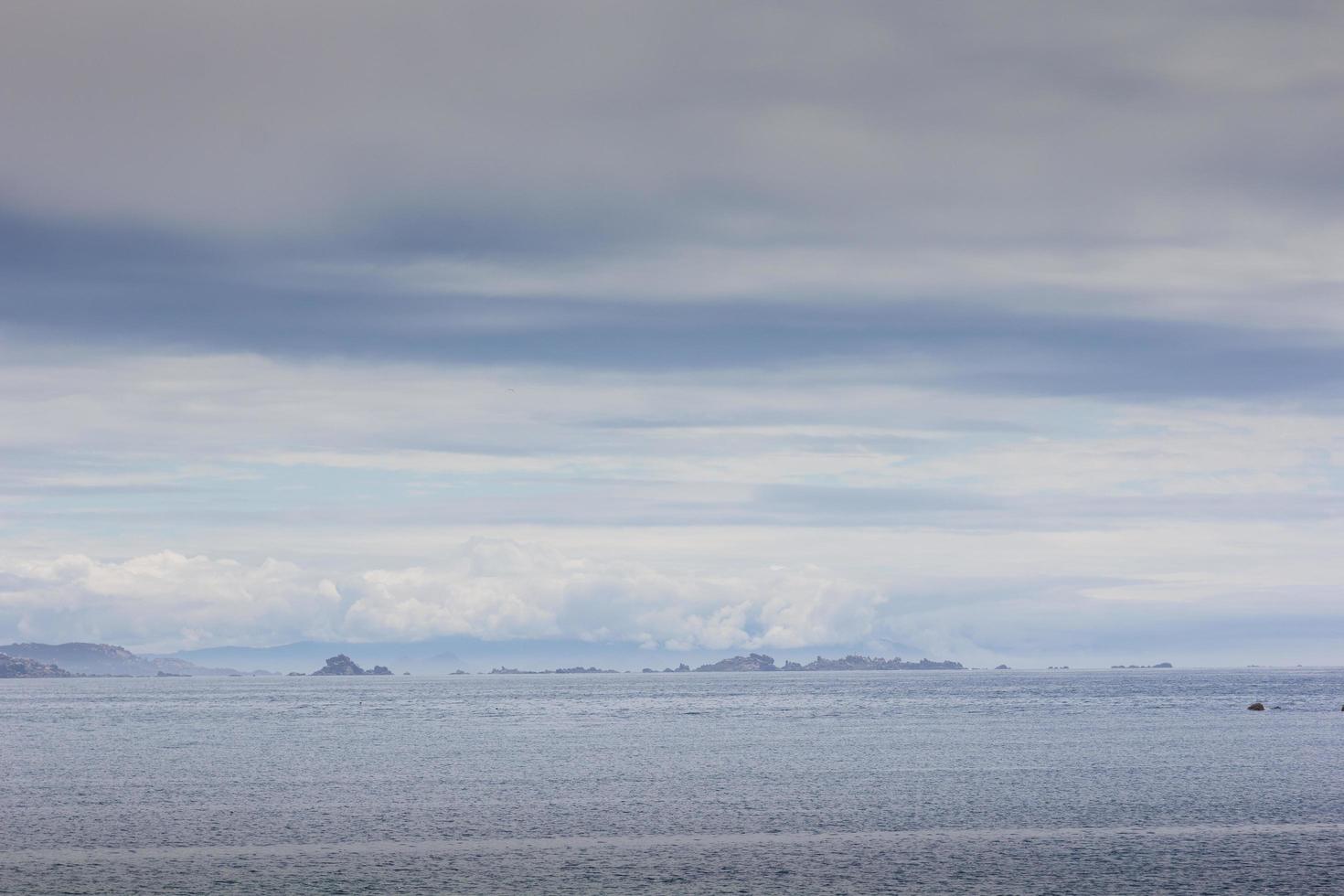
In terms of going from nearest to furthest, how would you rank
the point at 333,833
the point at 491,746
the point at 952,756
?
the point at 333,833
the point at 952,756
the point at 491,746

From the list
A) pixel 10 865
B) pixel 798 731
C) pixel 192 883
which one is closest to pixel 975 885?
pixel 192 883

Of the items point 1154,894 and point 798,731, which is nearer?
point 1154,894

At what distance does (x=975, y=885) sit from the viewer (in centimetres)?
5816

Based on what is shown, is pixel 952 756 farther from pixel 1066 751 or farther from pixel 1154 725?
pixel 1154 725

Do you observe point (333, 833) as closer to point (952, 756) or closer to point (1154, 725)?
point (952, 756)

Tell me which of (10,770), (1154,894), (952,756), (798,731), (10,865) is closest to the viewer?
(1154,894)

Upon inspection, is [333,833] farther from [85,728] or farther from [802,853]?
[85,728]

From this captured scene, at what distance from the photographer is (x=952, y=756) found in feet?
407

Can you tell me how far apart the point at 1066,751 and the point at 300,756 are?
241ft

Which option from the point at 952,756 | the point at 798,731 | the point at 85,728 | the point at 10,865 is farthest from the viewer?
the point at 85,728

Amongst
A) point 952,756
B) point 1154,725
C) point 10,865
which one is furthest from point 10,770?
point 1154,725

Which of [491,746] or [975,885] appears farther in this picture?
[491,746]

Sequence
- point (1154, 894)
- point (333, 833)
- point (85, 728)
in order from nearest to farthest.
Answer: point (1154, 894), point (333, 833), point (85, 728)

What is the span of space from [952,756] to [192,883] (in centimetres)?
8070
